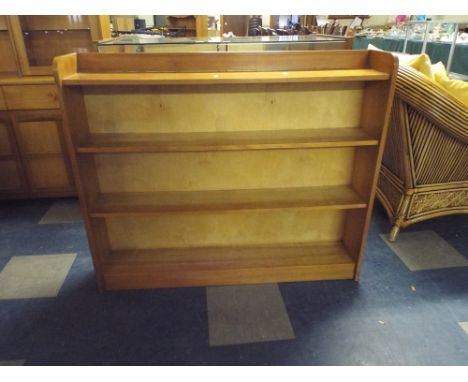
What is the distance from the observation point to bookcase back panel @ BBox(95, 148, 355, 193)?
1616 mm

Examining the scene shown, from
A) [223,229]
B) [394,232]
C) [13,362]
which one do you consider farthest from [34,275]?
[394,232]

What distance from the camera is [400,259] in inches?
76.0

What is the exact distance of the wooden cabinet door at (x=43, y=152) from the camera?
7.48 ft

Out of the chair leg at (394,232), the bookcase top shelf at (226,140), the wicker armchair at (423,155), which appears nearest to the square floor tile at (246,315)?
the bookcase top shelf at (226,140)

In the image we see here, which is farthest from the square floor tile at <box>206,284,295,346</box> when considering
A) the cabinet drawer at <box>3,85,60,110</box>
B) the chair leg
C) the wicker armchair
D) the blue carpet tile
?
the cabinet drawer at <box>3,85,60,110</box>

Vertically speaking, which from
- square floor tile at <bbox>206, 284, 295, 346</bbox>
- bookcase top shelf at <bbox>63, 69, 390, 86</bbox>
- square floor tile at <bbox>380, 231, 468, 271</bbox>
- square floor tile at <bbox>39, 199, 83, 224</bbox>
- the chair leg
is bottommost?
square floor tile at <bbox>206, 284, 295, 346</bbox>

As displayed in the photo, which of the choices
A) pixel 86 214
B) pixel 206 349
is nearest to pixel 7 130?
pixel 86 214

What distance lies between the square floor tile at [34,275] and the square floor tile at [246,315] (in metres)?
0.80

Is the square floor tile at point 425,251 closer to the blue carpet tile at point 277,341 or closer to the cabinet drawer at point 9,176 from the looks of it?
the blue carpet tile at point 277,341

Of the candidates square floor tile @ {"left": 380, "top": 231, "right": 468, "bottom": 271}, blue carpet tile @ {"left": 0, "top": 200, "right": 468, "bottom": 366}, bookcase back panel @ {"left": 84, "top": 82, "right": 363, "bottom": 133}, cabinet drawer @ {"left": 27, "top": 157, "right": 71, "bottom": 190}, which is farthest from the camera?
cabinet drawer @ {"left": 27, "top": 157, "right": 71, "bottom": 190}

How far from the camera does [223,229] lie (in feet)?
5.98

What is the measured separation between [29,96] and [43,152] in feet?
1.24

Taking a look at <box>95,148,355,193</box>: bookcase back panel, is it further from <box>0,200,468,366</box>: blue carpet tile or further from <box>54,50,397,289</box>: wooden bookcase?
<box>0,200,468,366</box>: blue carpet tile

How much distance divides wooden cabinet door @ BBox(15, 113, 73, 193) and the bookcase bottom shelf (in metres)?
1.00
